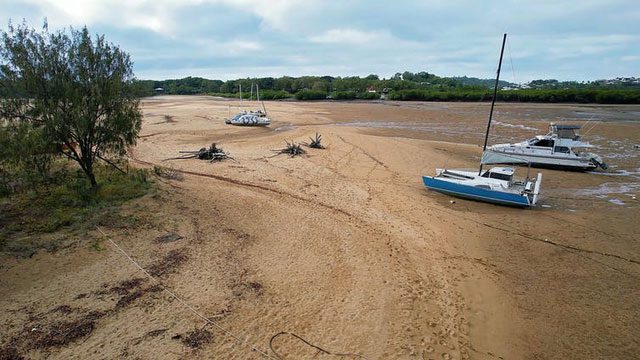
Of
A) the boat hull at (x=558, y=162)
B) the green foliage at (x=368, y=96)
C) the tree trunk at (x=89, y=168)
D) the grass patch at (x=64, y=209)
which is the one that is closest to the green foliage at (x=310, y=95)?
the green foliage at (x=368, y=96)

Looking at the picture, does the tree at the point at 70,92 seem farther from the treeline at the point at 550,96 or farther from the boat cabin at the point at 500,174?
the treeline at the point at 550,96

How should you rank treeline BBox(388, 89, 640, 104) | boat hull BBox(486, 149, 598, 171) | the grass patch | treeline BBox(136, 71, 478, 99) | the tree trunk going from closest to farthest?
the grass patch < the tree trunk < boat hull BBox(486, 149, 598, 171) < treeline BBox(388, 89, 640, 104) < treeline BBox(136, 71, 478, 99)

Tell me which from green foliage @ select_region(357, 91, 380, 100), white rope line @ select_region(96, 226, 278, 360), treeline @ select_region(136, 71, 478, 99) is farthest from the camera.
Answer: treeline @ select_region(136, 71, 478, 99)

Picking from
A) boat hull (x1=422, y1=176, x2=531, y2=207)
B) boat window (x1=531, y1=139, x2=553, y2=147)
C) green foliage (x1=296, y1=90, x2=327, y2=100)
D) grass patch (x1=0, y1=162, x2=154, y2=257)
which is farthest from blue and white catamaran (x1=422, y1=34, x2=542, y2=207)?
green foliage (x1=296, y1=90, x2=327, y2=100)

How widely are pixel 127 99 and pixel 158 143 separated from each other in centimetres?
1350

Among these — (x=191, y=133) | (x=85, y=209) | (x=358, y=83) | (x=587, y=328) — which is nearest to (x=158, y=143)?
(x=191, y=133)

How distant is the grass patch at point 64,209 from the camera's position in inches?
401

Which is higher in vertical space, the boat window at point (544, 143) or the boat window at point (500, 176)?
the boat window at point (544, 143)

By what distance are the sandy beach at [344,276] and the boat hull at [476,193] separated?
0.40 meters

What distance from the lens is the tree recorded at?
37.7 feet

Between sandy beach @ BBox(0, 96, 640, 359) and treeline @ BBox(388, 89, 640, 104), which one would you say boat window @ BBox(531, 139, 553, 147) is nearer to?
sandy beach @ BBox(0, 96, 640, 359)

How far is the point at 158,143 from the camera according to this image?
26.5 meters

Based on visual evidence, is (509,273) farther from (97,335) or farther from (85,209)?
(85,209)

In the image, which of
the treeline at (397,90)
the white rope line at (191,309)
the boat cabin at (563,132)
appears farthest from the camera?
the treeline at (397,90)
